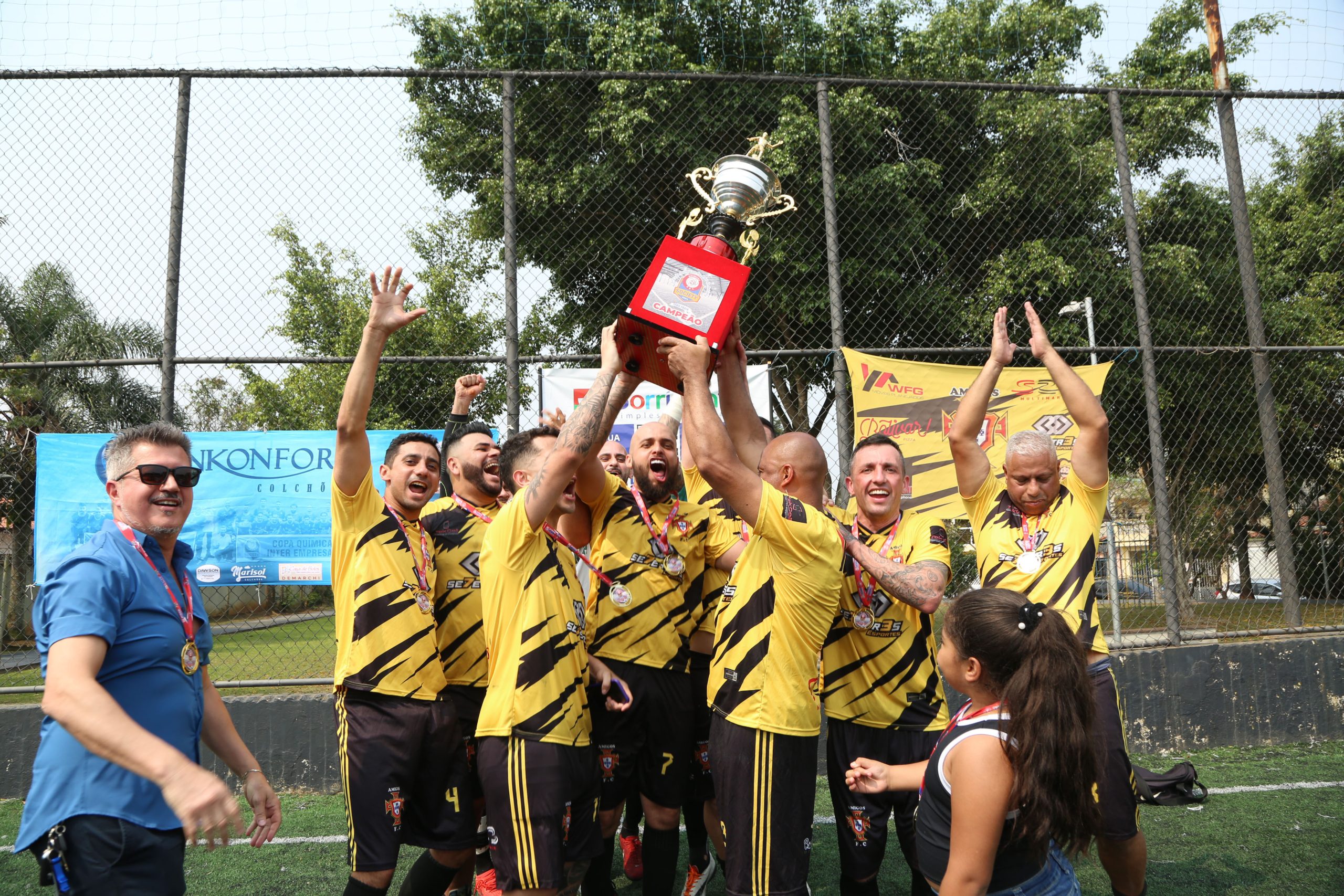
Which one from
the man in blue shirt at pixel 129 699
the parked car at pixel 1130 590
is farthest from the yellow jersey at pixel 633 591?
the parked car at pixel 1130 590

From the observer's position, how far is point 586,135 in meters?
11.1

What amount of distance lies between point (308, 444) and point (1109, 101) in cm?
676

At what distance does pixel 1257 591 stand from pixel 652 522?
25.1 feet

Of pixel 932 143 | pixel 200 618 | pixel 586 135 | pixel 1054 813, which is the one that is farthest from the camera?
pixel 932 143

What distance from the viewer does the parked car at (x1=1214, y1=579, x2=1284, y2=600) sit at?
7.54 metres

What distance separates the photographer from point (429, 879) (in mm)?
3736

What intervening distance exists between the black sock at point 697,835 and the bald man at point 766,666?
1.43 metres

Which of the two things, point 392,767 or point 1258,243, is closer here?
point 392,767

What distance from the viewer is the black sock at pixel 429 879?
3729 millimetres

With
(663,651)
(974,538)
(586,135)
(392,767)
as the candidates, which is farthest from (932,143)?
(392,767)

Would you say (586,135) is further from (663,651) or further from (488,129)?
(663,651)

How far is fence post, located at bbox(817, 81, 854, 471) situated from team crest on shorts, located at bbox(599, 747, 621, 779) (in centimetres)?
297

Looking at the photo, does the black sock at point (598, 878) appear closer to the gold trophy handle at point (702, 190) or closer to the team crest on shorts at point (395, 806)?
the team crest on shorts at point (395, 806)

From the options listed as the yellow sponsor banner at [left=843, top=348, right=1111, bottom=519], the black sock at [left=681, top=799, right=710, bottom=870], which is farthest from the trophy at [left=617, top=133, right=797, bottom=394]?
the yellow sponsor banner at [left=843, top=348, right=1111, bottom=519]
